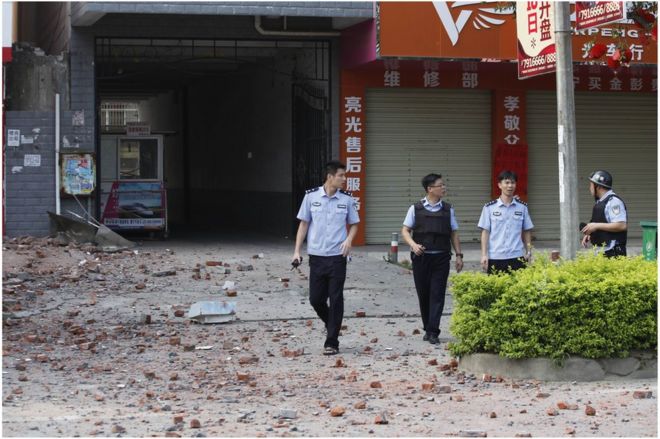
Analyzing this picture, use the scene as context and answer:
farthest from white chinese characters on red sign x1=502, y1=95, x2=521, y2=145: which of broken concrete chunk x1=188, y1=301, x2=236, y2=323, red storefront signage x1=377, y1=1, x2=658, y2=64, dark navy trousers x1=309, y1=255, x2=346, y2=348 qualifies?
dark navy trousers x1=309, y1=255, x2=346, y2=348

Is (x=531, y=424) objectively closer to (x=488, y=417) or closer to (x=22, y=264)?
(x=488, y=417)

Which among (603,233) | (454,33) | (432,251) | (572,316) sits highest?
(454,33)

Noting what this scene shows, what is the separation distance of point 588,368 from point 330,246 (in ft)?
9.49

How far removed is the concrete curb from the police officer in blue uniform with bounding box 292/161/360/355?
2143 millimetres

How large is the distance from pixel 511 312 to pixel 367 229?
13518 millimetres


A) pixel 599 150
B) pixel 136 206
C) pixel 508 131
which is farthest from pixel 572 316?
pixel 599 150

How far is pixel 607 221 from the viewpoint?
11.0m

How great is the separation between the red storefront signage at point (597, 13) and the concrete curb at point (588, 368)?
10.6 ft

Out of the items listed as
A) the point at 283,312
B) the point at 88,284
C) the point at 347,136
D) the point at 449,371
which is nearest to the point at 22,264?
the point at 88,284

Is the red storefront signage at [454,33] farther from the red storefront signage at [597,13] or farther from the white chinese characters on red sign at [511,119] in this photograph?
the red storefront signage at [597,13]

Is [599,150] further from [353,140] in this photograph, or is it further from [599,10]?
[599,10]

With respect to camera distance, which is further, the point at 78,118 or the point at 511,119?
the point at 511,119

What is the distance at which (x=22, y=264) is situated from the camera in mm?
16844

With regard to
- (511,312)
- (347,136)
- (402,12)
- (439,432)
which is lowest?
(439,432)
